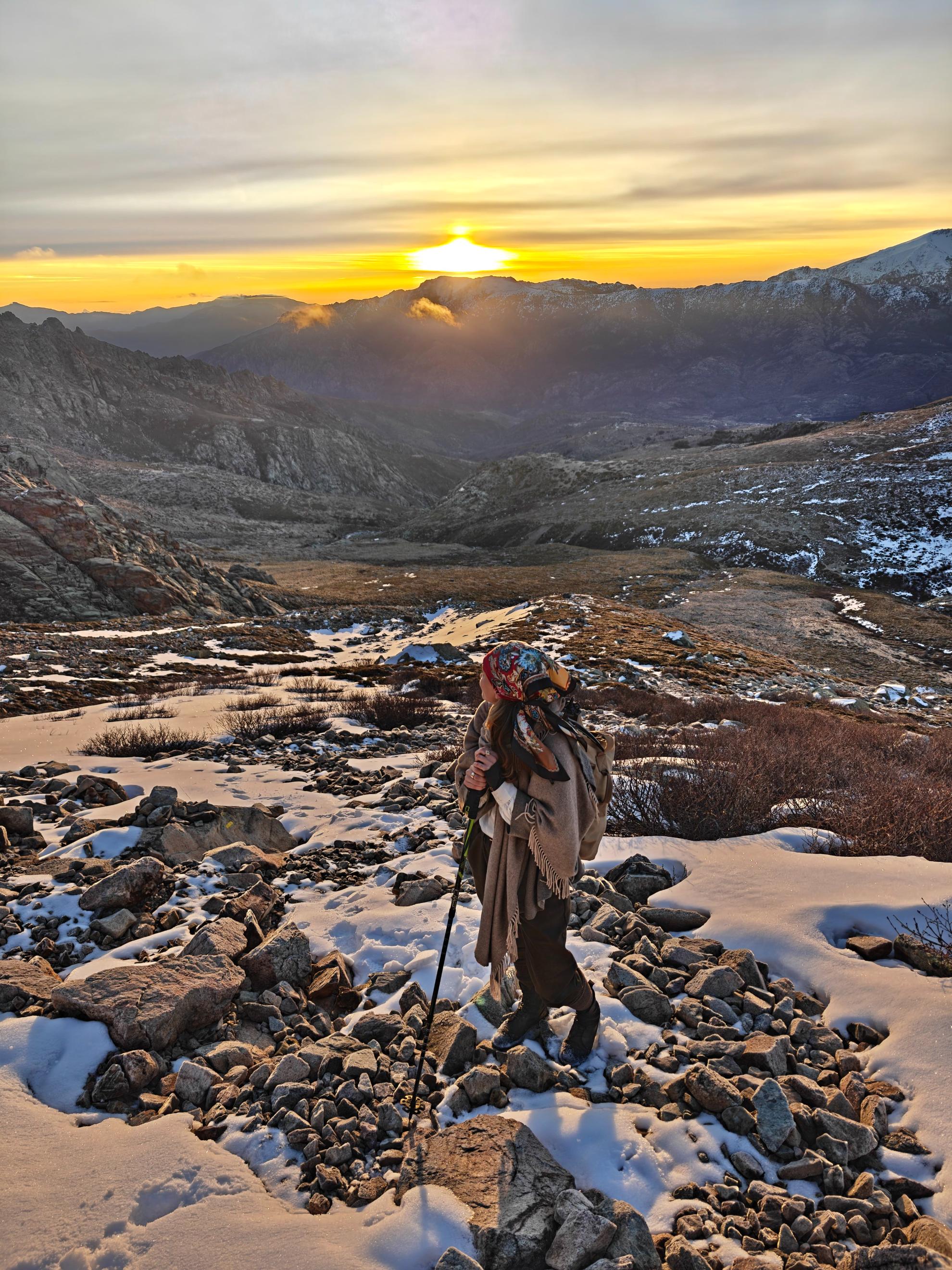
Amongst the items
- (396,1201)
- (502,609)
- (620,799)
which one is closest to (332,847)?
(620,799)

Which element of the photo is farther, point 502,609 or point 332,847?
point 502,609

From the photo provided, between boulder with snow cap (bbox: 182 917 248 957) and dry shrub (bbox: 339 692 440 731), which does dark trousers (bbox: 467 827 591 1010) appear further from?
dry shrub (bbox: 339 692 440 731)

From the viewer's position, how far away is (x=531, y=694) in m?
3.50

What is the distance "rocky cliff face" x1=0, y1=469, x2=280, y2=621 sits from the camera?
30.0 m

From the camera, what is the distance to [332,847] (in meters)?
6.88

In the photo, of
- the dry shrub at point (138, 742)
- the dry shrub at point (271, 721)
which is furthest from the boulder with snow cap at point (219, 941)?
the dry shrub at point (271, 721)

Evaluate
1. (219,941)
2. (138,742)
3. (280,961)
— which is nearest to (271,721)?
(138,742)

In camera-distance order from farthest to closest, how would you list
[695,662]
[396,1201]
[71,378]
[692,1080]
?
[71,378] → [695,662] → [692,1080] → [396,1201]

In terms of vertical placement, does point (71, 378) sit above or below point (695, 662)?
above

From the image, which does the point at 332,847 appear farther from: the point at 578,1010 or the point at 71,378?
the point at 71,378

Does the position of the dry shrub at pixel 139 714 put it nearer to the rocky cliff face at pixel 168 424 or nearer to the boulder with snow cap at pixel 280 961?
the boulder with snow cap at pixel 280 961

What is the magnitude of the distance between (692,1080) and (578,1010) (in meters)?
0.66

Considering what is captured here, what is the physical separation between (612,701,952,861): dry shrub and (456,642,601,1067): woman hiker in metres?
3.40

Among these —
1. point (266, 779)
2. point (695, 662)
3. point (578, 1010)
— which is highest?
point (578, 1010)
